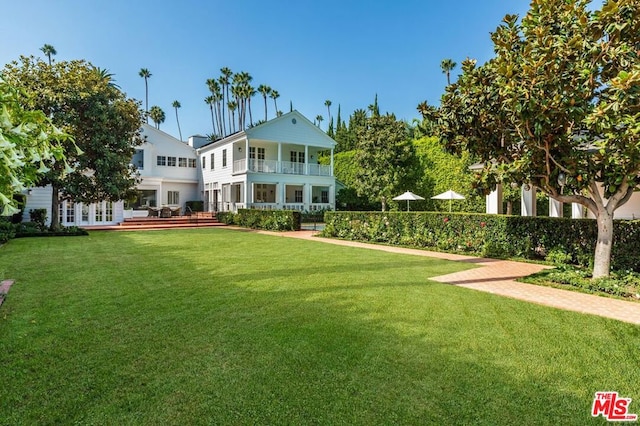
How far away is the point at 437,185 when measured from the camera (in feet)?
78.6

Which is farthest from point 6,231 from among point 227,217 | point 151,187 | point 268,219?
point 151,187

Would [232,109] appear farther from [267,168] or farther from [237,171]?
[267,168]

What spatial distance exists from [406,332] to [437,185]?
20997 millimetres

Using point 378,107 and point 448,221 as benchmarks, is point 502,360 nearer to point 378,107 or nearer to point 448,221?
point 448,221

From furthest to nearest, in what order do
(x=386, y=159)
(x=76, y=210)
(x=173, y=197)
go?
(x=173, y=197)
(x=386, y=159)
(x=76, y=210)

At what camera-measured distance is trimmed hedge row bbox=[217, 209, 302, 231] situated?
64.4 ft

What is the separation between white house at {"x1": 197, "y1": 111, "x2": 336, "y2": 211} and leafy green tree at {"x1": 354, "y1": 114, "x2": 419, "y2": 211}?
311 centimetres

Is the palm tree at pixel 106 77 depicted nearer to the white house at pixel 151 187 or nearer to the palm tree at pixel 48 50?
the white house at pixel 151 187

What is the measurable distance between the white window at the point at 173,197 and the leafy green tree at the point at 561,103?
26.2m

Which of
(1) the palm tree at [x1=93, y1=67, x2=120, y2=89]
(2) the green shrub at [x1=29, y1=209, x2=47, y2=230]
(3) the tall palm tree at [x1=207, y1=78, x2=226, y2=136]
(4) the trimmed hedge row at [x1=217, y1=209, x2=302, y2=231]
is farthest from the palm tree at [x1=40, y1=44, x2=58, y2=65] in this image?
(4) the trimmed hedge row at [x1=217, y1=209, x2=302, y2=231]

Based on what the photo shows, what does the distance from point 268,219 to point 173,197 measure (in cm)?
1301


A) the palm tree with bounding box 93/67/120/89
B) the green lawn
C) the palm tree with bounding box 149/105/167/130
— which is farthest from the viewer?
the palm tree with bounding box 149/105/167/130

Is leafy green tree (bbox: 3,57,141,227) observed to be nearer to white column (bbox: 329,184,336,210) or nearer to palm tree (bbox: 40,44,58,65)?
white column (bbox: 329,184,336,210)

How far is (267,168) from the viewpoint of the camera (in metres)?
25.9
